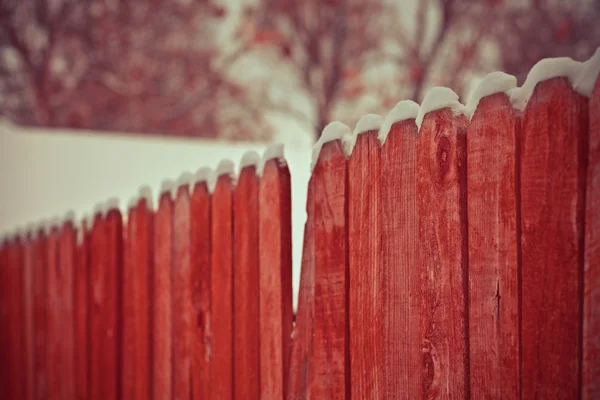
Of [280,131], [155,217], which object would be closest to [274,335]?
[155,217]

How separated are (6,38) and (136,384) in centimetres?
1111

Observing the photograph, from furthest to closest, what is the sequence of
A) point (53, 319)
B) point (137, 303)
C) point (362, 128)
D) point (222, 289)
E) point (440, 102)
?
point (53, 319), point (137, 303), point (222, 289), point (362, 128), point (440, 102)

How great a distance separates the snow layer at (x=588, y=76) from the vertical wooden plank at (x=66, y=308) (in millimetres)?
2674

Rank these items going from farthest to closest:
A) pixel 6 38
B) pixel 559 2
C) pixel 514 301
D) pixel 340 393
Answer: pixel 6 38, pixel 559 2, pixel 340 393, pixel 514 301

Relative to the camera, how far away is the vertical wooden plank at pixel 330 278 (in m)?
1.43

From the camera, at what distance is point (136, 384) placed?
2.51 m

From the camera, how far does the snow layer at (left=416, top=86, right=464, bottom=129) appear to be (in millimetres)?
1169

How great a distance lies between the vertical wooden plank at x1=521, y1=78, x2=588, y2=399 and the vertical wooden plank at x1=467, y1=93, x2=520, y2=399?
24 millimetres

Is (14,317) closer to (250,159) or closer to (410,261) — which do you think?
(250,159)

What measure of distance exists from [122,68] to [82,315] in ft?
34.4

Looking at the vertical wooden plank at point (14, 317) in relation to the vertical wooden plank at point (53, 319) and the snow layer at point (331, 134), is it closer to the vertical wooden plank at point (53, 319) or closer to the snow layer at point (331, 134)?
the vertical wooden plank at point (53, 319)

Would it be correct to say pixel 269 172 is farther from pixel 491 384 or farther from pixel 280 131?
pixel 280 131

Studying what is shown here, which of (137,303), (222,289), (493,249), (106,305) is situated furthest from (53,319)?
(493,249)

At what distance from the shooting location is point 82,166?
670 centimetres
